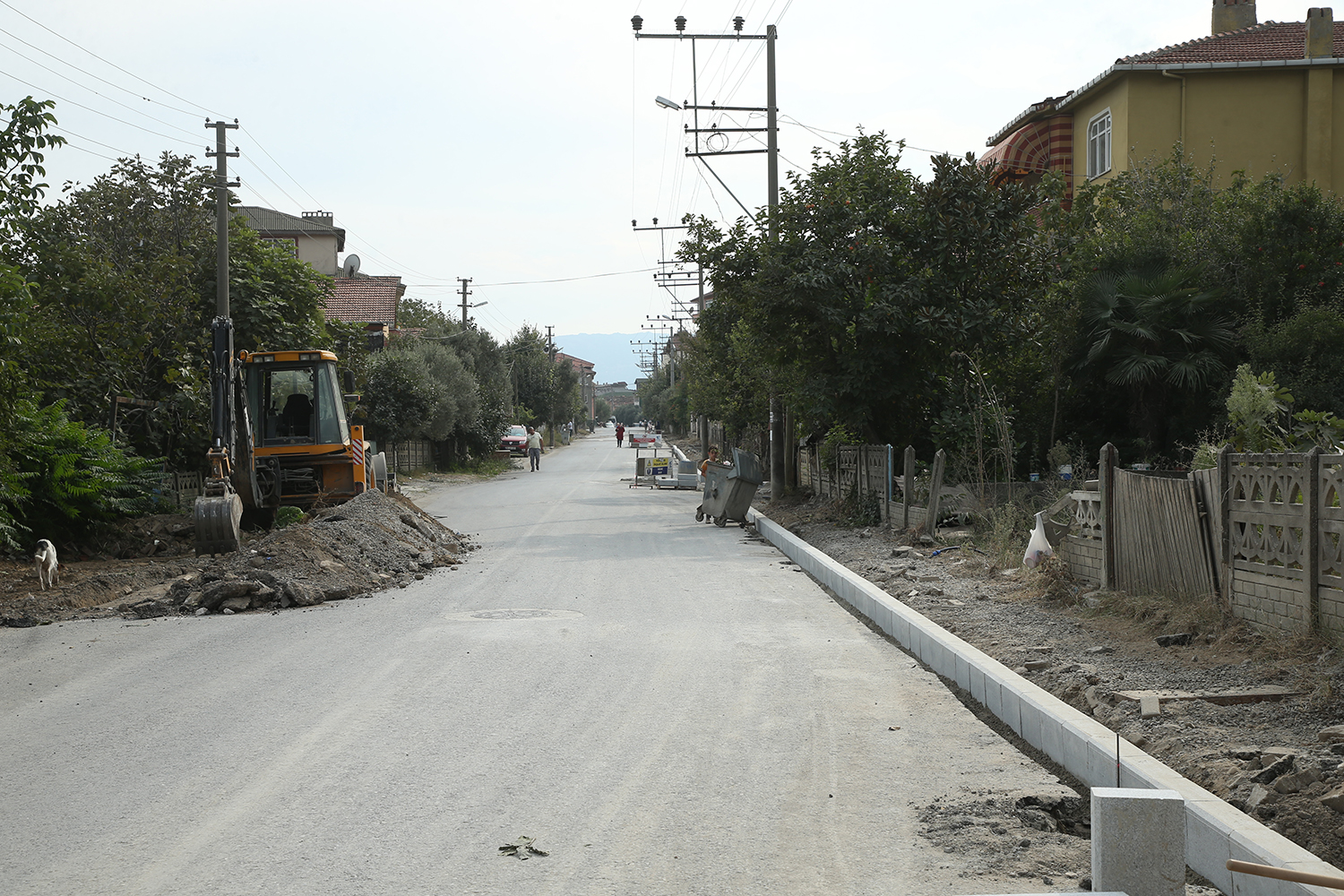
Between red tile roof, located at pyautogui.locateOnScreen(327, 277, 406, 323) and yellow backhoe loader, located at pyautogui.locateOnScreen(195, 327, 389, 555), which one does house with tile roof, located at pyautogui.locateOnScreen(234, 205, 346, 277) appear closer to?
red tile roof, located at pyautogui.locateOnScreen(327, 277, 406, 323)

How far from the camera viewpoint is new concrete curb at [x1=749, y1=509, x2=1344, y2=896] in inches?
153

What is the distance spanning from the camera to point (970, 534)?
599 inches

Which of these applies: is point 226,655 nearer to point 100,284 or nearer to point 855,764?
point 855,764

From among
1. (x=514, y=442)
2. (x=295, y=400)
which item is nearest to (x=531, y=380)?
(x=514, y=442)

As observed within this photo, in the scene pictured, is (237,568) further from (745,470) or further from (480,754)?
(745,470)

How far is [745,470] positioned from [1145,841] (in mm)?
18063

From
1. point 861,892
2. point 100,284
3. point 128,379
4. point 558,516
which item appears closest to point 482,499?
point 558,516

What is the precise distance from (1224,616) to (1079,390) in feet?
48.9

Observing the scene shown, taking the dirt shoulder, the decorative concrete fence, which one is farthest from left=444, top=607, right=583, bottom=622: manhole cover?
the decorative concrete fence

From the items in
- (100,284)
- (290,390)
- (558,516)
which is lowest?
(558,516)

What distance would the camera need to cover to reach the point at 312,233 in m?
58.1

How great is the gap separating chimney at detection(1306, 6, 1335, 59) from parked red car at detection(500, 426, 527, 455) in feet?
133

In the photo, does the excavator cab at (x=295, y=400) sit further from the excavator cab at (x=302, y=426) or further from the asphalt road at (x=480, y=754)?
the asphalt road at (x=480, y=754)

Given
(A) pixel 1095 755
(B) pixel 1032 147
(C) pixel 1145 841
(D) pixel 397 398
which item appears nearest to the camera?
(C) pixel 1145 841
